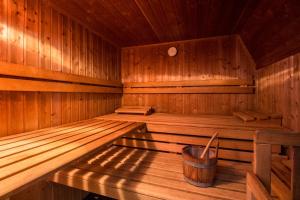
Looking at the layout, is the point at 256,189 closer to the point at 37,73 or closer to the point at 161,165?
the point at 161,165

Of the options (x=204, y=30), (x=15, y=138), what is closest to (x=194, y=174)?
(x=15, y=138)

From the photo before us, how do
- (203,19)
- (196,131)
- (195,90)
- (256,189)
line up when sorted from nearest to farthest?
(256,189)
(196,131)
(203,19)
(195,90)

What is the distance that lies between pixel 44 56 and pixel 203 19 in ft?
8.73

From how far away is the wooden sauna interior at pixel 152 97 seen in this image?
4.54 ft

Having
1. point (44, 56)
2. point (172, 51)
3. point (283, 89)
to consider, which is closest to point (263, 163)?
point (283, 89)

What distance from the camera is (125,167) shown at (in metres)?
2.06

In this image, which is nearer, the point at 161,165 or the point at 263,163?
the point at 263,163

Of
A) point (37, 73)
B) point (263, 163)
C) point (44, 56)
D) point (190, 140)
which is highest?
point (44, 56)

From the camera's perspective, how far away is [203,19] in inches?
107

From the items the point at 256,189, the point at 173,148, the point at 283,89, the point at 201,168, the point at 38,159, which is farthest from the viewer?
the point at 173,148

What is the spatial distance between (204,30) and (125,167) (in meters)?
3.01

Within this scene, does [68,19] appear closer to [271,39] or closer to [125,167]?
[125,167]

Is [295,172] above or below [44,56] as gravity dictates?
below

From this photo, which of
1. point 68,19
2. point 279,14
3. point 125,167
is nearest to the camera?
point 279,14
